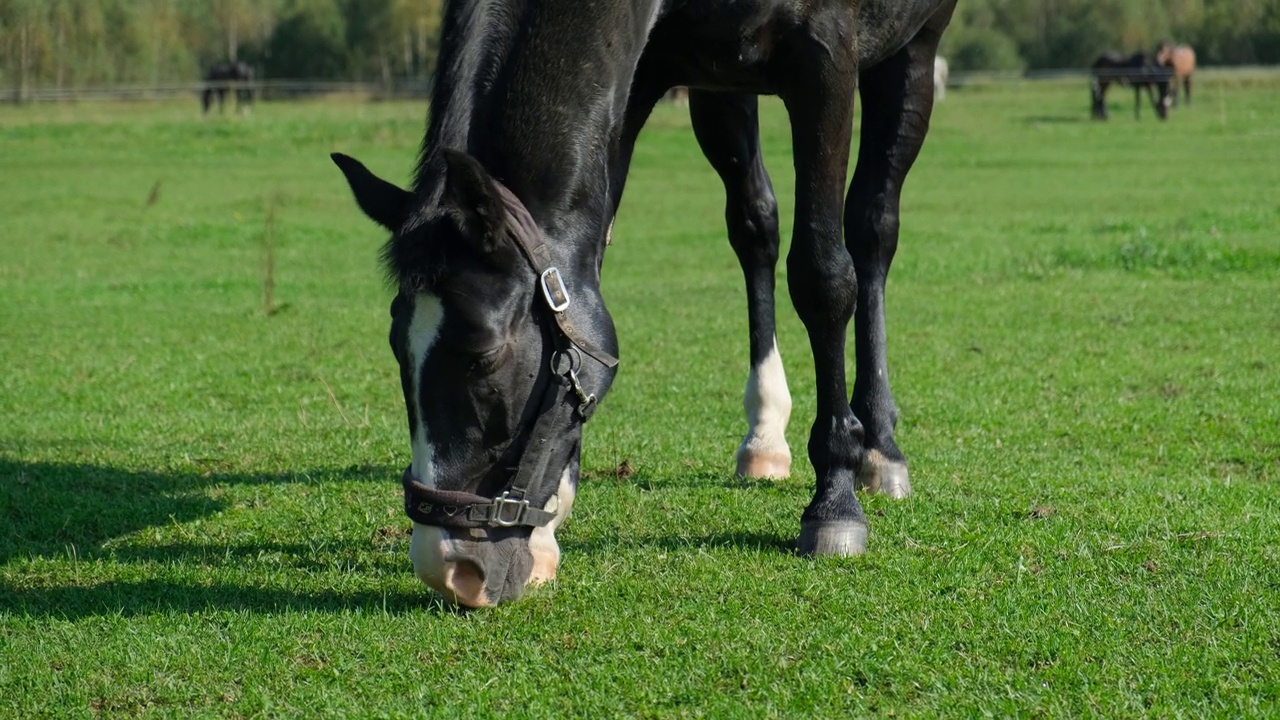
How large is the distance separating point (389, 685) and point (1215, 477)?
3610 mm

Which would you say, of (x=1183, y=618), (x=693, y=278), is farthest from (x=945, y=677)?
(x=693, y=278)

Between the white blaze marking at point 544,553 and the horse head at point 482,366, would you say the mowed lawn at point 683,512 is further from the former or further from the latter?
the horse head at point 482,366

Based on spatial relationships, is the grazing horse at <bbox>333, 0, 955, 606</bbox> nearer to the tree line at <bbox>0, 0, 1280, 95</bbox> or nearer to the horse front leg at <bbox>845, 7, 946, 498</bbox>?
the horse front leg at <bbox>845, 7, 946, 498</bbox>

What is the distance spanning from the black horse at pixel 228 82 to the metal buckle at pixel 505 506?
41458mm

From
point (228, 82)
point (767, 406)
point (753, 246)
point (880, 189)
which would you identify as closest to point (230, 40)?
point (228, 82)

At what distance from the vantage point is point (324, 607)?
3.74 metres

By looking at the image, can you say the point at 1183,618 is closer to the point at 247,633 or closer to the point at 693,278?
the point at 247,633

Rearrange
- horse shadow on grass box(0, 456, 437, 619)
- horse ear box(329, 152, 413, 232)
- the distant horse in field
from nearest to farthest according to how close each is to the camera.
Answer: horse ear box(329, 152, 413, 232) < horse shadow on grass box(0, 456, 437, 619) < the distant horse in field

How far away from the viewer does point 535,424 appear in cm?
346

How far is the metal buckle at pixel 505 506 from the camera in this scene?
11.0 feet

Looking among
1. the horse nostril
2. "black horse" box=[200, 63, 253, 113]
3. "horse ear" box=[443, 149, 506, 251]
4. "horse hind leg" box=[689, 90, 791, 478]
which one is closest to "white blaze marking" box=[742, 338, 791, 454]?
"horse hind leg" box=[689, 90, 791, 478]

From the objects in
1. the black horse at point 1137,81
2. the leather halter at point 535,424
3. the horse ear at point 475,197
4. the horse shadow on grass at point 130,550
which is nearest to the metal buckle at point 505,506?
the leather halter at point 535,424

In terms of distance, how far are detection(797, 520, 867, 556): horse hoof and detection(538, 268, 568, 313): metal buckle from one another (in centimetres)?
120

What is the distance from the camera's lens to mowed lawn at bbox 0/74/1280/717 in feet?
10.5
